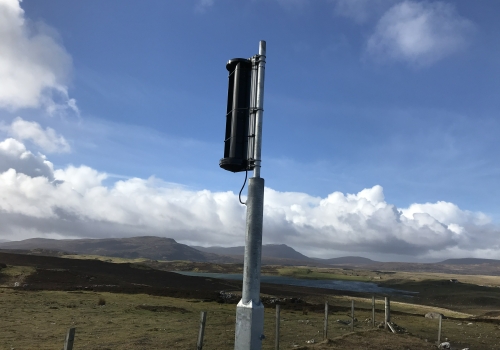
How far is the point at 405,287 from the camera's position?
10212cm

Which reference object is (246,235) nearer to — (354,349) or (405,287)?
(354,349)

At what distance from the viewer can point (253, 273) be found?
4.52m

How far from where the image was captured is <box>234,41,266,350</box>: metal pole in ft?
14.7

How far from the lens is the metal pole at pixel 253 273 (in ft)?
14.7

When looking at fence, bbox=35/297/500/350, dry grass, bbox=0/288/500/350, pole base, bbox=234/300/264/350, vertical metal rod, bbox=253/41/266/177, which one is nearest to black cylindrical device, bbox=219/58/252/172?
vertical metal rod, bbox=253/41/266/177

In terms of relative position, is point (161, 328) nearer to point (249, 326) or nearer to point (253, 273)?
point (249, 326)

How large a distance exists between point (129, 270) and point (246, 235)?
80.9 m

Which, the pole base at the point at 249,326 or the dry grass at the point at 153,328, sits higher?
the pole base at the point at 249,326

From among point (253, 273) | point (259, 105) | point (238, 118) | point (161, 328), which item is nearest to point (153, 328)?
point (161, 328)

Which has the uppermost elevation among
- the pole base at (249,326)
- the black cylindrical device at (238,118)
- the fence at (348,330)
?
the black cylindrical device at (238,118)

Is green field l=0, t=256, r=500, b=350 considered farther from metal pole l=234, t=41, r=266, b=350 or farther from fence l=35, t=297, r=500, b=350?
metal pole l=234, t=41, r=266, b=350

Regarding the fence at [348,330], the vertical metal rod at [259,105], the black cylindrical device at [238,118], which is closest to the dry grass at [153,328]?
the fence at [348,330]

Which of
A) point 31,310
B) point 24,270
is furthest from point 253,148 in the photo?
point 24,270

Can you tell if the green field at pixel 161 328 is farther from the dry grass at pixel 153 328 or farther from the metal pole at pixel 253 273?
the metal pole at pixel 253 273
